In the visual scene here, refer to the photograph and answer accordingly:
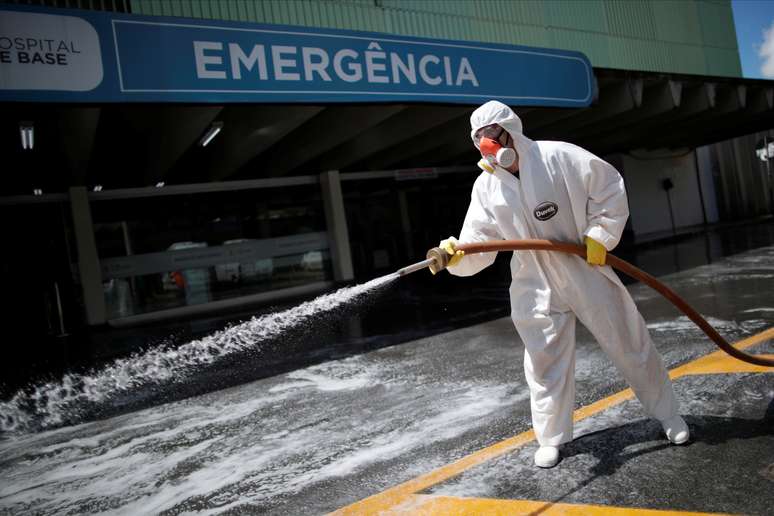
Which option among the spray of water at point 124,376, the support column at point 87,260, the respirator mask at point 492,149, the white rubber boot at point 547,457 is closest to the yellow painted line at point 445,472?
the white rubber boot at point 547,457

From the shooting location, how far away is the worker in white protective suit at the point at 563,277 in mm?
2656

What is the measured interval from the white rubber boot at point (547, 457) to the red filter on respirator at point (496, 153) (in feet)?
4.34

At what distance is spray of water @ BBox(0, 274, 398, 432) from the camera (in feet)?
15.8

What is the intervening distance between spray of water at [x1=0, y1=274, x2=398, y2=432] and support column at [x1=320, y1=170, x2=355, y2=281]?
5.32 meters

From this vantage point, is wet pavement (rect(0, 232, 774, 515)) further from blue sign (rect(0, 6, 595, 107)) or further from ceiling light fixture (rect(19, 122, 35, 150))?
ceiling light fixture (rect(19, 122, 35, 150))

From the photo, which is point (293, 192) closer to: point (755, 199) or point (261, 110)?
point (261, 110)

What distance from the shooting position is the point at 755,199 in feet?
74.8

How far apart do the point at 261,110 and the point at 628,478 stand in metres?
8.09

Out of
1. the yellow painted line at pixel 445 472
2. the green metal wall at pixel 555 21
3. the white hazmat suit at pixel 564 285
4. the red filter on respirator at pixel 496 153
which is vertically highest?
the green metal wall at pixel 555 21

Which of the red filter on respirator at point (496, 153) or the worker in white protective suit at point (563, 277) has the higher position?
the red filter on respirator at point (496, 153)

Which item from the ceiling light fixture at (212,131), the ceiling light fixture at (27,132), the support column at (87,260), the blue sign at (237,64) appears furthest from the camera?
the support column at (87,260)

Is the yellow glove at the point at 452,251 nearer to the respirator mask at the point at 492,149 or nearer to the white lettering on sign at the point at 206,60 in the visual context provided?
the respirator mask at the point at 492,149

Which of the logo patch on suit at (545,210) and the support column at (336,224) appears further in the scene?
the support column at (336,224)

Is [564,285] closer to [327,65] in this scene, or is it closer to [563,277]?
[563,277]
